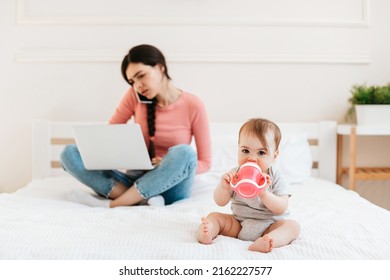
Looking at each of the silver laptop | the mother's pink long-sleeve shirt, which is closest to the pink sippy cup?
the silver laptop

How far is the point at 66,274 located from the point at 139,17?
55.4 inches

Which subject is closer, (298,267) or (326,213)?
(298,267)

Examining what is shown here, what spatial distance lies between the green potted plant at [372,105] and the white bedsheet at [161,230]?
0.41 metres

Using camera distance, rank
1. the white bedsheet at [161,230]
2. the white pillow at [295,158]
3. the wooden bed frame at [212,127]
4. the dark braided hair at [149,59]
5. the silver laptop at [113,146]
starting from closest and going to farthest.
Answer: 1. the white bedsheet at [161,230]
2. the silver laptop at [113,146]
3. the dark braided hair at [149,59]
4. the white pillow at [295,158]
5. the wooden bed frame at [212,127]

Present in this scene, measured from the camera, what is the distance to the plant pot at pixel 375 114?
71.7 inches

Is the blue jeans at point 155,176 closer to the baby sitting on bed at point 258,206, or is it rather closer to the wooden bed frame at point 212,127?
the baby sitting on bed at point 258,206

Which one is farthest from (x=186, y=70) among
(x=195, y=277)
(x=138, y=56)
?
(x=195, y=277)

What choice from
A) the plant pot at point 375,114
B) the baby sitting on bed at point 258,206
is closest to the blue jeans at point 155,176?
the baby sitting on bed at point 258,206

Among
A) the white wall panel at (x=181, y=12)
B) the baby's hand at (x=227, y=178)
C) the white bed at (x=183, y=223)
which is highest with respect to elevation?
the white wall panel at (x=181, y=12)

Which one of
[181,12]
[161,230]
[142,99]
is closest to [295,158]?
[142,99]

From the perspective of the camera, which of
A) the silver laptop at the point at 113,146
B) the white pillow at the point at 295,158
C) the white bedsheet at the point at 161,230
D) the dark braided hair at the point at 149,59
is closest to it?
the white bedsheet at the point at 161,230

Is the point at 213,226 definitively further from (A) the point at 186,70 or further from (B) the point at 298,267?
(A) the point at 186,70

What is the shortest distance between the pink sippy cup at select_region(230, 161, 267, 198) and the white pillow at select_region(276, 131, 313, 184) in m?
0.84

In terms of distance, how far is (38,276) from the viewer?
778mm
